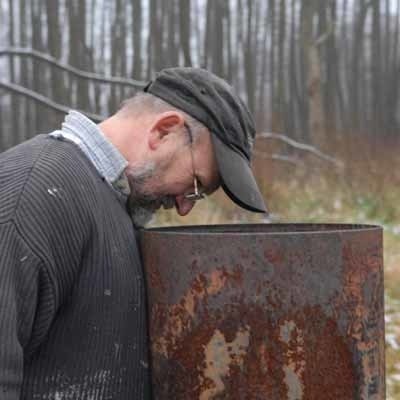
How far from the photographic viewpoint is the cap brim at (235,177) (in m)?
1.68

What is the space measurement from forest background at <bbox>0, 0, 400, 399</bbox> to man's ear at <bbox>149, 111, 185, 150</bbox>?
4.76m

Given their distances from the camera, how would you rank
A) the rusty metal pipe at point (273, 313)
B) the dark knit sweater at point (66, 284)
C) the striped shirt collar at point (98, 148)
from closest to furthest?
the dark knit sweater at point (66, 284), the rusty metal pipe at point (273, 313), the striped shirt collar at point (98, 148)

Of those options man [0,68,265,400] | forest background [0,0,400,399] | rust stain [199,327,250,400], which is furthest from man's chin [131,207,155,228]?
forest background [0,0,400,399]

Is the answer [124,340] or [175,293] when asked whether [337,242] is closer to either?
[175,293]

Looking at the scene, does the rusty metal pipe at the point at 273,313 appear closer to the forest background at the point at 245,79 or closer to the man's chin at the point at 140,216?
the man's chin at the point at 140,216

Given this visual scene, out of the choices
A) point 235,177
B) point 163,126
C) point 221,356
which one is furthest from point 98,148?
point 221,356

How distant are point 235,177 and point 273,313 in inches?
13.0

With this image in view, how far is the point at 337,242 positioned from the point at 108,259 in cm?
45

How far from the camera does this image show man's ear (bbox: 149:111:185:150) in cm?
168

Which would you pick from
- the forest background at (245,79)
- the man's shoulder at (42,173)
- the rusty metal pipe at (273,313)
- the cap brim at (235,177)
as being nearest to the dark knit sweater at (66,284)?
the man's shoulder at (42,173)

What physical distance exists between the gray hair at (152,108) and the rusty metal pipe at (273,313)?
27cm

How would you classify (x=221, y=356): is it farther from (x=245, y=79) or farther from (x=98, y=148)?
(x=245, y=79)

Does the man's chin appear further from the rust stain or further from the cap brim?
the rust stain

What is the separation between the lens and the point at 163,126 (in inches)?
66.6
